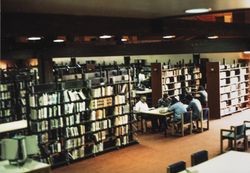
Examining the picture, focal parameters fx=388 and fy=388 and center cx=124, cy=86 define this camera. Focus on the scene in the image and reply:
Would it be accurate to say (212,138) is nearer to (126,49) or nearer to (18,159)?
(126,49)

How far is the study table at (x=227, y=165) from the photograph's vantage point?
6168mm

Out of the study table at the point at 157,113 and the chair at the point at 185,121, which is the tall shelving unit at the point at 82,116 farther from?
the chair at the point at 185,121

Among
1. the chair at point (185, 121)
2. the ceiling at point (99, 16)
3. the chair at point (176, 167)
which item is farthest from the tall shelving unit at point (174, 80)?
the chair at point (176, 167)

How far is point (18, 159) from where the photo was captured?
6289 mm

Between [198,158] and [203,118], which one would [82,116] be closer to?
[198,158]

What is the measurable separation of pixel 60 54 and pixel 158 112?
12.5 feet

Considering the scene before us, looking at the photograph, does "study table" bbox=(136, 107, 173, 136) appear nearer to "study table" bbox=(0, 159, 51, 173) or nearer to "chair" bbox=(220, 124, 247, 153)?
"chair" bbox=(220, 124, 247, 153)

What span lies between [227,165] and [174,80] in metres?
9.86

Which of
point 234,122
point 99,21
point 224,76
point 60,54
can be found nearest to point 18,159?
point 99,21

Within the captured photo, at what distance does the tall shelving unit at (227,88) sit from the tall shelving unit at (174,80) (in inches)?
61.3

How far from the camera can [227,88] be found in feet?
51.6

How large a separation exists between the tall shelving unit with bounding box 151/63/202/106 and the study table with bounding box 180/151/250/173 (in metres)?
8.41

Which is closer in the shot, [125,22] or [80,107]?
[125,22]

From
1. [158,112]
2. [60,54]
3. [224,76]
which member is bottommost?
[158,112]
